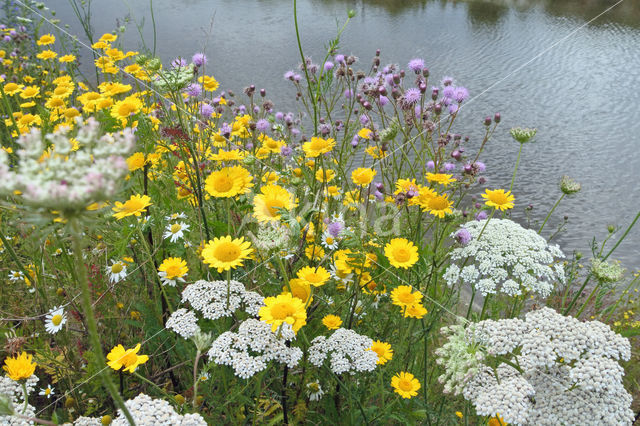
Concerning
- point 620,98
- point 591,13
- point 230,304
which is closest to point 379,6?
point 591,13

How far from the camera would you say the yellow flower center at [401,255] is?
113cm

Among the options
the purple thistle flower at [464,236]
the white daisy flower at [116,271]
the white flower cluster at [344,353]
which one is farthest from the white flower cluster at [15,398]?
the purple thistle flower at [464,236]

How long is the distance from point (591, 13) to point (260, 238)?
5642 millimetres

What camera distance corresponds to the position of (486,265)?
1.24 m

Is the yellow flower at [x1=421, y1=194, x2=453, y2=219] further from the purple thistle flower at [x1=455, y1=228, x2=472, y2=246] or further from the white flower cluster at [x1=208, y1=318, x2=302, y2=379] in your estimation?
the white flower cluster at [x1=208, y1=318, x2=302, y2=379]

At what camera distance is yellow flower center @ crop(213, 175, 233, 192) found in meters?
1.13

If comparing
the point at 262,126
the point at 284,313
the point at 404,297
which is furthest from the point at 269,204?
the point at 262,126

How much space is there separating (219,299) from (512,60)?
12.6 ft

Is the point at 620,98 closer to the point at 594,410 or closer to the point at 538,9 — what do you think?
the point at 538,9

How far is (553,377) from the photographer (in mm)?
843

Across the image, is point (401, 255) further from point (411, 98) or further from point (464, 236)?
point (411, 98)

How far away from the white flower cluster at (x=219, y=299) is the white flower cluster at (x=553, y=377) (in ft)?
1.70

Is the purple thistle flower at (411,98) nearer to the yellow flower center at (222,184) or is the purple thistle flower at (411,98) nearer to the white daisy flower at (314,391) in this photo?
the yellow flower center at (222,184)

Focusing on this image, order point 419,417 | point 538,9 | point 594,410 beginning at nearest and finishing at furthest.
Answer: point 594,410, point 419,417, point 538,9
